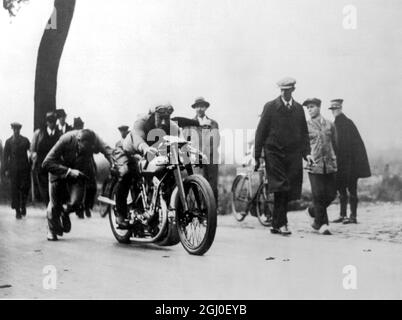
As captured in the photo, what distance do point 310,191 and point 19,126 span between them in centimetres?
292

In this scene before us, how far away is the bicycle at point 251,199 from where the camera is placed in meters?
6.44

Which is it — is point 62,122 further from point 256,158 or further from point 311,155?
point 311,155

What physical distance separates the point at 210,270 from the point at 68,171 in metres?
1.67

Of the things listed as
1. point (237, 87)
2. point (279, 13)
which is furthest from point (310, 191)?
point (279, 13)

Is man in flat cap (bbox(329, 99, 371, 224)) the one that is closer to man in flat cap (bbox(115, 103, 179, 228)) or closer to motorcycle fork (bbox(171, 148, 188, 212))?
man in flat cap (bbox(115, 103, 179, 228))

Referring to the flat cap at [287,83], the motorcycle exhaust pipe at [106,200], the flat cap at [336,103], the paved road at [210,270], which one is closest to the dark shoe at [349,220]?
the paved road at [210,270]

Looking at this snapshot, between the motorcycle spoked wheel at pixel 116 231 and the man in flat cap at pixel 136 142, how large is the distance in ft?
0.31

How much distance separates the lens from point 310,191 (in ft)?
20.7

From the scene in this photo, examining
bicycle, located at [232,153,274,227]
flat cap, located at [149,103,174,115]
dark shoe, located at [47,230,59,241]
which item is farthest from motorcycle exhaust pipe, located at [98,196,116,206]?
bicycle, located at [232,153,274,227]

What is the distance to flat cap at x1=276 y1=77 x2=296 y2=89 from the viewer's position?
6.11 m

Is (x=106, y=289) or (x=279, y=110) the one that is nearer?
(x=106, y=289)

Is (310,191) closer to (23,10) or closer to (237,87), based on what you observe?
(237,87)

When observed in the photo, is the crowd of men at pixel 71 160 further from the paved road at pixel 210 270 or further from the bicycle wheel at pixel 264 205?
the bicycle wheel at pixel 264 205
